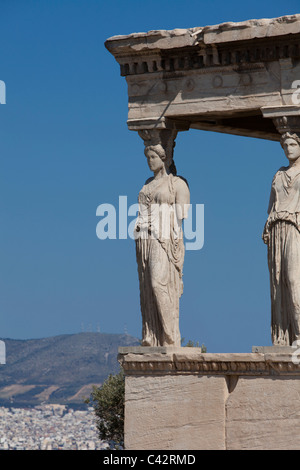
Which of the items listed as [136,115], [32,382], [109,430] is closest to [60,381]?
[32,382]

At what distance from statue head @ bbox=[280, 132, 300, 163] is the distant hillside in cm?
3053

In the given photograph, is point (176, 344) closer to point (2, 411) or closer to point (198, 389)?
point (198, 389)

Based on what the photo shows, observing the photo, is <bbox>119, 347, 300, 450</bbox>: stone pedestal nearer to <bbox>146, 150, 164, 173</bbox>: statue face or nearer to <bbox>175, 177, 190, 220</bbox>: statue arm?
<bbox>175, 177, 190, 220</bbox>: statue arm

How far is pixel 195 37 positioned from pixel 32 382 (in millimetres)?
34489

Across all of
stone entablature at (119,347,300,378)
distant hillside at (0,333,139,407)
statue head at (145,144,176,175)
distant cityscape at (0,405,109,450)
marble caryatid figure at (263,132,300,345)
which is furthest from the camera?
distant hillside at (0,333,139,407)

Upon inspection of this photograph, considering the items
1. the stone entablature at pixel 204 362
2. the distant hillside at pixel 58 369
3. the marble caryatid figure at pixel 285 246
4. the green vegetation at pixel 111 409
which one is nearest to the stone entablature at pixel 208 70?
the marble caryatid figure at pixel 285 246

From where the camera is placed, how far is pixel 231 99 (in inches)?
597

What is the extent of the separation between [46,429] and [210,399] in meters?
28.8

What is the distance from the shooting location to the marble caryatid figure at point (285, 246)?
47.9ft

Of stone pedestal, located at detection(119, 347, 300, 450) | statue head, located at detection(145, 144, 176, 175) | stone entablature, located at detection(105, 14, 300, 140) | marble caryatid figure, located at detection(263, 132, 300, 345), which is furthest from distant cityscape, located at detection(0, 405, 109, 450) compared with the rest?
marble caryatid figure, located at detection(263, 132, 300, 345)

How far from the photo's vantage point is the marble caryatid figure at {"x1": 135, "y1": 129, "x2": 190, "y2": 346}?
1526 cm

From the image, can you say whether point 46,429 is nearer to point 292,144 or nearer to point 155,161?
point 155,161

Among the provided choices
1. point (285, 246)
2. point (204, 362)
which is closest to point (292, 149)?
point (285, 246)

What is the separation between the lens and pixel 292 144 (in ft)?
48.7
